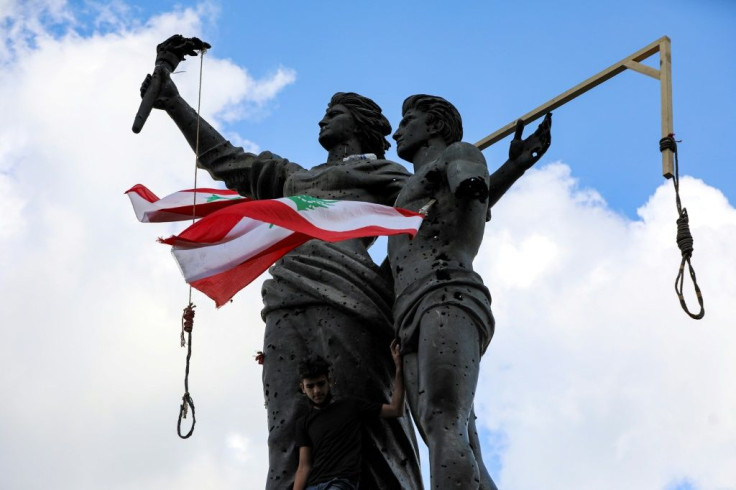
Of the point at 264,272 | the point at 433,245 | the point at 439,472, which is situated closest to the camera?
the point at 439,472

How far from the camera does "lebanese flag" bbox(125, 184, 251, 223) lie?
553 inches

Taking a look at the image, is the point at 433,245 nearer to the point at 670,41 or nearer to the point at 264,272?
the point at 264,272

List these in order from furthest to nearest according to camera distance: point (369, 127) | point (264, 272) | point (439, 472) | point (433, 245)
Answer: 1. point (369, 127)
2. point (264, 272)
3. point (433, 245)
4. point (439, 472)

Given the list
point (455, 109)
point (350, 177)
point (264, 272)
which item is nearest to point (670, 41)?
point (455, 109)

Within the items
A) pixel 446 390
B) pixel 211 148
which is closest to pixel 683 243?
pixel 446 390

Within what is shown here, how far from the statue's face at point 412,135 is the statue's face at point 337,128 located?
755 mm

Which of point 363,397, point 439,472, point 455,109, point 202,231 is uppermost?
point 455,109

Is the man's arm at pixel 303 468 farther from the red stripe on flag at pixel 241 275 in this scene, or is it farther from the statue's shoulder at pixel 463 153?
the statue's shoulder at pixel 463 153

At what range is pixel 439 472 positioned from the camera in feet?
34.6

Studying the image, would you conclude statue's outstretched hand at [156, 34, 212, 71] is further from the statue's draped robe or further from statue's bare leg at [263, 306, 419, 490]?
statue's bare leg at [263, 306, 419, 490]

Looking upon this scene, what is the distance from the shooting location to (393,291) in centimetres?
1245

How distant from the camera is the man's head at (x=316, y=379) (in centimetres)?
1120

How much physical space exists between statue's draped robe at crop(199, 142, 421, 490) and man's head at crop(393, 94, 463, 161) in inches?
14.3

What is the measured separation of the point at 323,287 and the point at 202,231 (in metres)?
1.19
